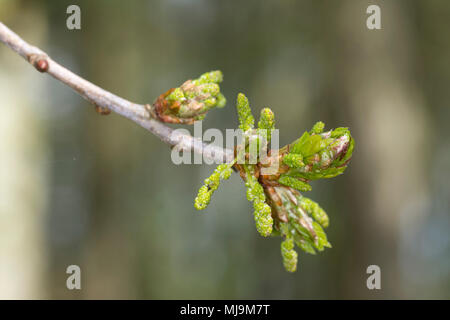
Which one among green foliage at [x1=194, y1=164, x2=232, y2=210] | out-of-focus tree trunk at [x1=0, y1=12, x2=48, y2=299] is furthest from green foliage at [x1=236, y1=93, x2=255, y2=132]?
out-of-focus tree trunk at [x1=0, y1=12, x2=48, y2=299]

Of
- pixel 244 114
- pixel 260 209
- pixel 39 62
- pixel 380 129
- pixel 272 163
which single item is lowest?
pixel 260 209

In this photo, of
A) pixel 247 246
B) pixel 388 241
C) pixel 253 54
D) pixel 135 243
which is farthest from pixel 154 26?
pixel 388 241

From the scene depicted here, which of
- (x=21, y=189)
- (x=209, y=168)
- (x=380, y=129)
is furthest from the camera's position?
(x=209, y=168)

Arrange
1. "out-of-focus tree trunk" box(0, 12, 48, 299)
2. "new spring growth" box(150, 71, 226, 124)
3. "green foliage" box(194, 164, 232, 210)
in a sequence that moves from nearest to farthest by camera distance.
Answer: "green foliage" box(194, 164, 232, 210), "new spring growth" box(150, 71, 226, 124), "out-of-focus tree trunk" box(0, 12, 48, 299)

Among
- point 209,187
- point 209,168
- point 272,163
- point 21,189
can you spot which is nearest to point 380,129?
point 272,163

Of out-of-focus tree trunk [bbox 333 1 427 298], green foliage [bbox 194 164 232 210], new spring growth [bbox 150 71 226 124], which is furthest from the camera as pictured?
out-of-focus tree trunk [bbox 333 1 427 298]

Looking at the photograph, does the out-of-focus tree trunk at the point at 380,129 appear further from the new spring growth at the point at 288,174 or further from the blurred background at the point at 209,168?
the new spring growth at the point at 288,174

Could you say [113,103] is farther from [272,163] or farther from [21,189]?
[21,189]

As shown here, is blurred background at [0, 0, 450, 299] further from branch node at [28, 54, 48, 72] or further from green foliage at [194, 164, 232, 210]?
branch node at [28, 54, 48, 72]
